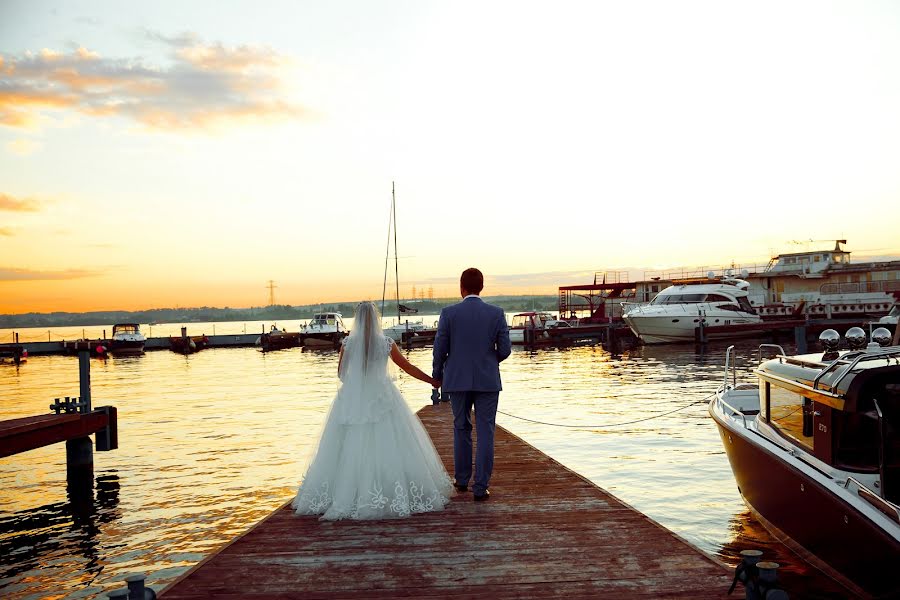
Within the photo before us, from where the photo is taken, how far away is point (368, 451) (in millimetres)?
6992

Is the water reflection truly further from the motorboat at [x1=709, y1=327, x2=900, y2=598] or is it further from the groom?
the motorboat at [x1=709, y1=327, x2=900, y2=598]

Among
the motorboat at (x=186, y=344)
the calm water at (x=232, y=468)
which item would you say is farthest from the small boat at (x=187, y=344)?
the calm water at (x=232, y=468)

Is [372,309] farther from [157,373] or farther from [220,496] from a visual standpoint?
[157,373]

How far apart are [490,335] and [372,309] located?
4.02 ft

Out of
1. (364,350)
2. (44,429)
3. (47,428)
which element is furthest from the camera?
(47,428)

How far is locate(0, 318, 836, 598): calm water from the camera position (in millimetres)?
9914

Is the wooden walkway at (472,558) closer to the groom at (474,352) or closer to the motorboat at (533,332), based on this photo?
the groom at (474,352)

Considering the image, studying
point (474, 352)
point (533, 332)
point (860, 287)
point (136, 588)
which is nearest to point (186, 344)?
point (533, 332)

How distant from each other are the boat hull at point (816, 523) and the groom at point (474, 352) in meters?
3.23

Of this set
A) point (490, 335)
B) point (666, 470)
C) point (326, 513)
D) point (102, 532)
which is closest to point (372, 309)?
point (490, 335)

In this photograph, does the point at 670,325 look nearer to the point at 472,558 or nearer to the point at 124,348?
the point at 472,558

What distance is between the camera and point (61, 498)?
1331cm

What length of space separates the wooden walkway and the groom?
959 millimetres

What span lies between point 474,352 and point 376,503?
67.7 inches
